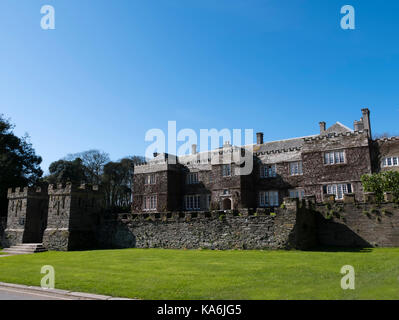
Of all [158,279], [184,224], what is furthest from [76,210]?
[158,279]

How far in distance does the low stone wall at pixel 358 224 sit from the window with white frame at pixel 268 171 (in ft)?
40.6

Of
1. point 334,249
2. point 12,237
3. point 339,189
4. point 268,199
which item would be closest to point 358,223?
point 334,249

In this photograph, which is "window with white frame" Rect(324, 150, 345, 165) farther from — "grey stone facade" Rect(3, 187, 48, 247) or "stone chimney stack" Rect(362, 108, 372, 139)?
"grey stone facade" Rect(3, 187, 48, 247)

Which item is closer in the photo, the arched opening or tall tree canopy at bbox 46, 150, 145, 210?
the arched opening

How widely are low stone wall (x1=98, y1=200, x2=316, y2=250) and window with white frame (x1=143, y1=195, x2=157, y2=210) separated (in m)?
11.3

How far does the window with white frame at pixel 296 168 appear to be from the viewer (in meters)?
33.5

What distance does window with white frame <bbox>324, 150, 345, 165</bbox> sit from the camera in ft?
100

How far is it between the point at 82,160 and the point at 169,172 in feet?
89.7

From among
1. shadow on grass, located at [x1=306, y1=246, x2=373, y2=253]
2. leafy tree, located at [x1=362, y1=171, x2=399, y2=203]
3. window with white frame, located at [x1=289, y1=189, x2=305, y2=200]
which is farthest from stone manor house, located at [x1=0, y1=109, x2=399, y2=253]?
leafy tree, located at [x1=362, y1=171, x2=399, y2=203]

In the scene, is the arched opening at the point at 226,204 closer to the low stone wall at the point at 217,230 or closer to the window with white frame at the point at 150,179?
the window with white frame at the point at 150,179

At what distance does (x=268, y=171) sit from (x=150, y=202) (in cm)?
1471

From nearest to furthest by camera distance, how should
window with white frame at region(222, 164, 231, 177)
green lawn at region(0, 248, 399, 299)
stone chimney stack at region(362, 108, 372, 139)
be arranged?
1. green lawn at region(0, 248, 399, 299)
2. stone chimney stack at region(362, 108, 372, 139)
3. window with white frame at region(222, 164, 231, 177)

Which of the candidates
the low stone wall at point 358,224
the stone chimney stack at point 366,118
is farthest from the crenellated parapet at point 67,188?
A: the stone chimney stack at point 366,118
